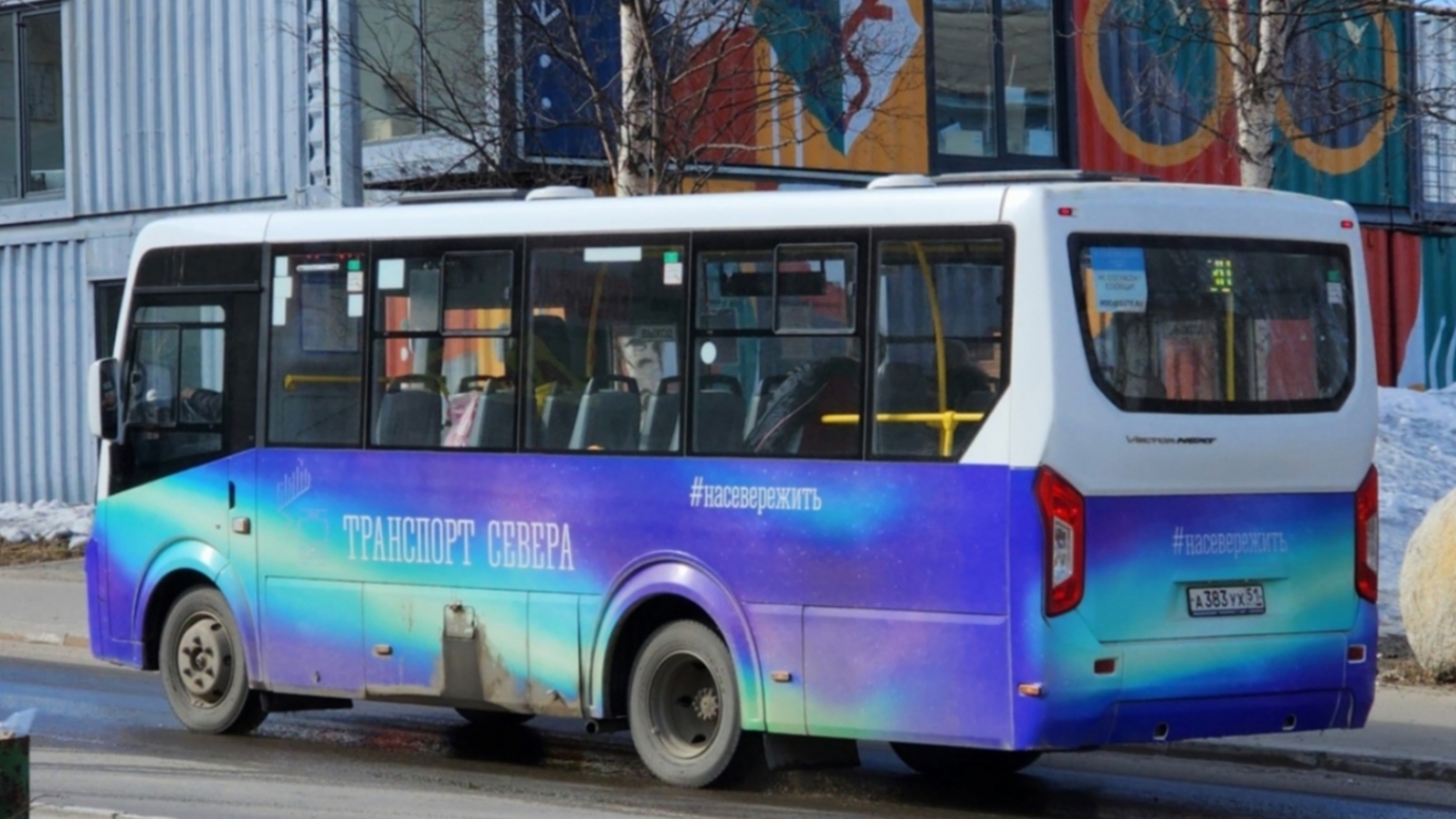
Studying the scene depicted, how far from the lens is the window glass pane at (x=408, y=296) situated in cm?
1166

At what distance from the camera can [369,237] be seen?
11.9m

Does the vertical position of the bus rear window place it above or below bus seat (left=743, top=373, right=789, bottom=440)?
Answer: above

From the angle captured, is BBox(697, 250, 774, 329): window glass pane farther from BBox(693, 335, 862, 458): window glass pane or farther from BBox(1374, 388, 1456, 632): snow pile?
BBox(1374, 388, 1456, 632): snow pile

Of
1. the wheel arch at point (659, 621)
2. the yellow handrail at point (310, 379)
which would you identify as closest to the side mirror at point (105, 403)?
the yellow handrail at point (310, 379)

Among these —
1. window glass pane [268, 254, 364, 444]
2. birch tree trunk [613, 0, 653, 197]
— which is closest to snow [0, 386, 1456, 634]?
birch tree trunk [613, 0, 653, 197]

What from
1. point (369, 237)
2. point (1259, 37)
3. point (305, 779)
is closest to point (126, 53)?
point (1259, 37)

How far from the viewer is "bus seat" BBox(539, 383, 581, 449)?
435 inches

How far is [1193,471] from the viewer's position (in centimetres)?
959

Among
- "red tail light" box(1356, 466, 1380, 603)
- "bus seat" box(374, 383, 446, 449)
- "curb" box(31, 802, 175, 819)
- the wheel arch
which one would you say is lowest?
"curb" box(31, 802, 175, 819)

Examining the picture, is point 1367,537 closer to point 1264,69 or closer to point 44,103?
point 1264,69

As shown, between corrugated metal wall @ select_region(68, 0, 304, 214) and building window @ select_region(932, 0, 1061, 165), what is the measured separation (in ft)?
22.6

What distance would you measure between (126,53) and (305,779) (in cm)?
1605

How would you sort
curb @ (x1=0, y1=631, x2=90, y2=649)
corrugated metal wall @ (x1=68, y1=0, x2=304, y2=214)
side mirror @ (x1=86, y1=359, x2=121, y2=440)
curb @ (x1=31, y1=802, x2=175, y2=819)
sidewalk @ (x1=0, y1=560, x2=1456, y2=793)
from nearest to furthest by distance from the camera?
curb @ (x1=31, y1=802, x2=175, y2=819), sidewalk @ (x1=0, y1=560, x2=1456, y2=793), side mirror @ (x1=86, y1=359, x2=121, y2=440), curb @ (x1=0, y1=631, x2=90, y2=649), corrugated metal wall @ (x1=68, y1=0, x2=304, y2=214)

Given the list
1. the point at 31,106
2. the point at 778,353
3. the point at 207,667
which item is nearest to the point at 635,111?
the point at 207,667
